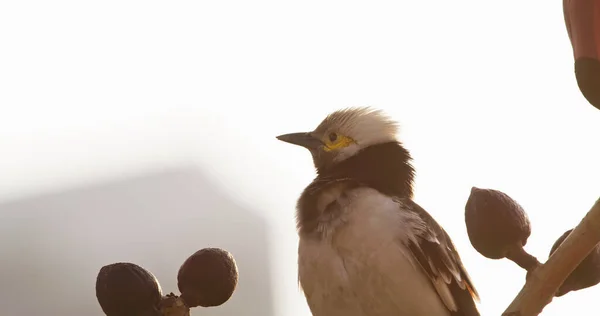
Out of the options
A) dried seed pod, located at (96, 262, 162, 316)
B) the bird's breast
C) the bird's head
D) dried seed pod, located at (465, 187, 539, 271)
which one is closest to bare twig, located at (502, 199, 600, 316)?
dried seed pod, located at (465, 187, 539, 271)

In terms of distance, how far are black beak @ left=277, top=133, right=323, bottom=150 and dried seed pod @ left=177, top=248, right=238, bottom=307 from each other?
62 cm

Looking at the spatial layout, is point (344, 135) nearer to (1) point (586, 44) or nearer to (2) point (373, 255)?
(2) point (373, 255)

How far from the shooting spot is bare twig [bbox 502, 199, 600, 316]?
75 cm

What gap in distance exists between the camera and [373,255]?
1.08 metres

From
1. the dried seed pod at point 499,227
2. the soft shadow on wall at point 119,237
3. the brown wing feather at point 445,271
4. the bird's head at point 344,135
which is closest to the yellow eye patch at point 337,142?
the bird's head at point 344,135

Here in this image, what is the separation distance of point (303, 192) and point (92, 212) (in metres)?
0.99

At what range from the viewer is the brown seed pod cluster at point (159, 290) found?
79cm

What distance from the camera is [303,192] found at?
4.25 feet

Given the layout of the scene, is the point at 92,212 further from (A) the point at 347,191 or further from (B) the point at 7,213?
(A) the point at 347,191

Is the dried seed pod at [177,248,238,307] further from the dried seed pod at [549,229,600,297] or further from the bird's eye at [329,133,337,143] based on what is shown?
the bird's eye at [329,133,337,143]

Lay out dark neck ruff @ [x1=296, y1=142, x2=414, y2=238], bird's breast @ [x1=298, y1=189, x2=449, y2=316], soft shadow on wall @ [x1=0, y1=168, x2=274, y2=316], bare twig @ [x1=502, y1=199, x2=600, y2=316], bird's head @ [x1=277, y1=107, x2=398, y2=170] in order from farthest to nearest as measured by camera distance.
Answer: soft shadow on wall @ [x1=0, y1=168, x2=274, y2=316] → bird's head @ [x1=277, y1=107, x2=398, y2=170] → dark neck ruff @ [x1=296, y1=142, x2=414, y2=238] → bird's breast @ [x1=298, y1=189, x2=449, y2=316] → bare twig @ [x1=502, y1=199, x2=600, y2=316]

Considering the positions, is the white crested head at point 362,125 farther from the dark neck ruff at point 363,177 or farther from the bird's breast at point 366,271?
the bird's breast at point 366,271

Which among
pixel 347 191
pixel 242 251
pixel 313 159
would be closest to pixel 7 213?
pixel 242 251

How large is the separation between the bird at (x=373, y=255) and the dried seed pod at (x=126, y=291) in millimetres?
353
